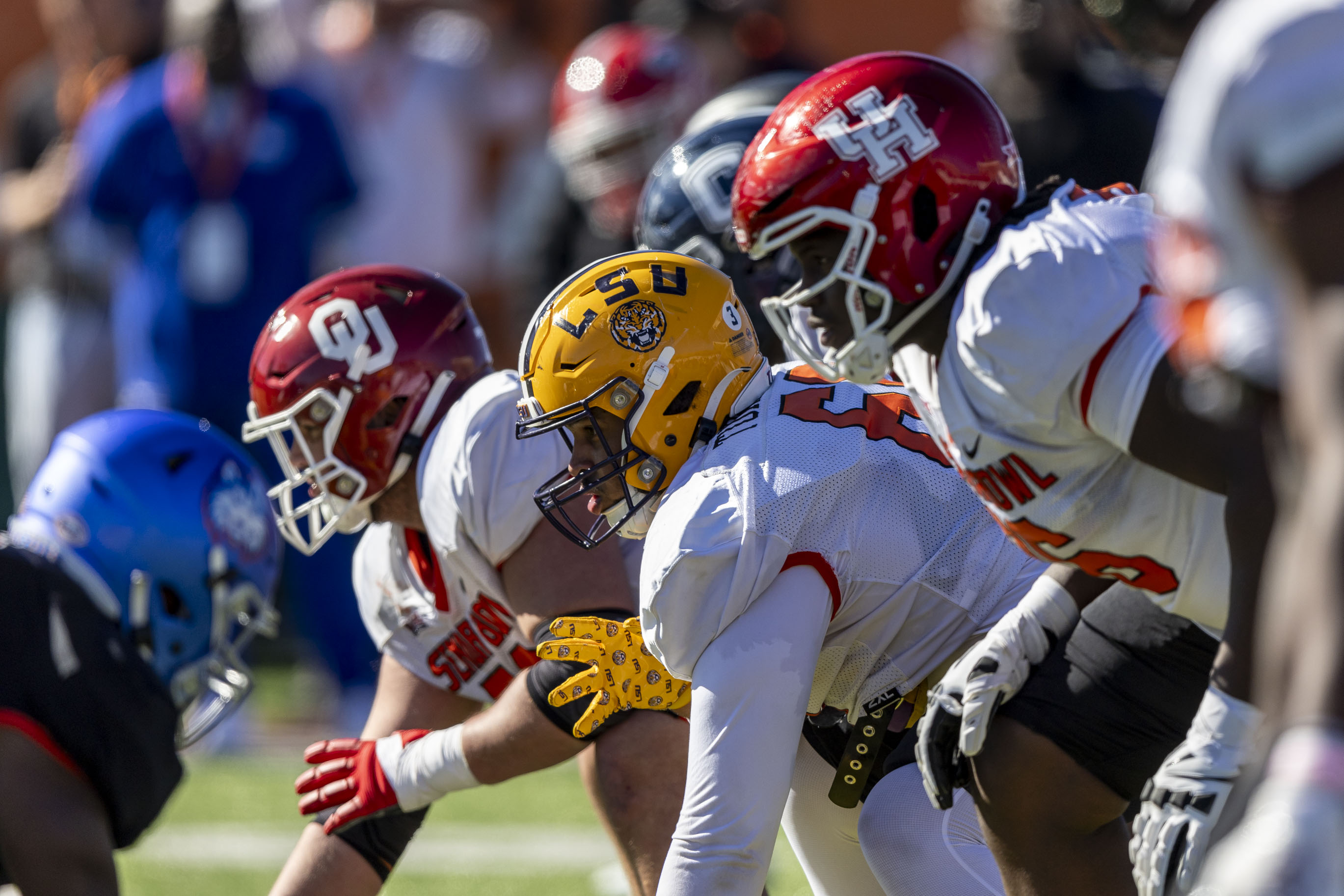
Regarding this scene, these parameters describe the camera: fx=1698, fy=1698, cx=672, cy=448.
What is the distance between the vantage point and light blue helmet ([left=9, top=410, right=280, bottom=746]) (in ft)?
10.8

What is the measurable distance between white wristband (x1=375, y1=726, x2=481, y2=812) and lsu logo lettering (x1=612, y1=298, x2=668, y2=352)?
0.77 m

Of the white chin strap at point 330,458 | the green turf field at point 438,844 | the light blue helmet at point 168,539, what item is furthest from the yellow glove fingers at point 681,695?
the green turf field at point 438,844

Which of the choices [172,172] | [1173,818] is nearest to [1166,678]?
[1173,818]

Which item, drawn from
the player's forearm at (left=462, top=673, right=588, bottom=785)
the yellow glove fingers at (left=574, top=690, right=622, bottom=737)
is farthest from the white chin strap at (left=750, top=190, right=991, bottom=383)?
the player's forearm at (left=462, top=673, right=588, bottom=785)

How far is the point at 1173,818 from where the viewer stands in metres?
2.14

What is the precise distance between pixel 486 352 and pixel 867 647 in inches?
45.2

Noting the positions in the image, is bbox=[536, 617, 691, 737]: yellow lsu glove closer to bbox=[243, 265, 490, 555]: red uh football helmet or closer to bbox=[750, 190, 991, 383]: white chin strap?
bbox=[750, 190, 991, 383]: white chin strap

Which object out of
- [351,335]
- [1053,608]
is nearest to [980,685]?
[1053,608]

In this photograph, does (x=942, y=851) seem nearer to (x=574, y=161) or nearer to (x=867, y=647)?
(x=867, y=647)

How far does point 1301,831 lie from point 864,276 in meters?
1.24

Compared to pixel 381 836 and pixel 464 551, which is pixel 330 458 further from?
pixel 381 836

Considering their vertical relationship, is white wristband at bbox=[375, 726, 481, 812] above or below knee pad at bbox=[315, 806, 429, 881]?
above

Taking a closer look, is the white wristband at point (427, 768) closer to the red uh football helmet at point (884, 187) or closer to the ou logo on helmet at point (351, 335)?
the ou logo on helmet at point (351, 335)

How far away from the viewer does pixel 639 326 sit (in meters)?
2.72
